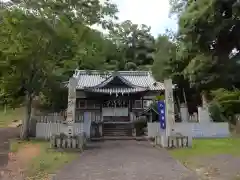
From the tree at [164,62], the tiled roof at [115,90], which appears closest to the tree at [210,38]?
the tiled roof at [115,90]

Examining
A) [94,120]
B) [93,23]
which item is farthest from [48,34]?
[94,120]

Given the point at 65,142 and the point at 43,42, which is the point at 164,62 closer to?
the point at 43,42

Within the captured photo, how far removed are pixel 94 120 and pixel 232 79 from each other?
40.3 feet

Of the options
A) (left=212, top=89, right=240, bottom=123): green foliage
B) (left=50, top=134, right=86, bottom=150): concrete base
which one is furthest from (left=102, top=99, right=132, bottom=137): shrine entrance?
(left=50, top=134, right=86, bottom=150): concrete base

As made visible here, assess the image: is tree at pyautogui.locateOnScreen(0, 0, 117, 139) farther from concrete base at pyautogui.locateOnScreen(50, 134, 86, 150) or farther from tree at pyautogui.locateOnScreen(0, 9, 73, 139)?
concrete base at pyautogui.locateOnScreen(50, 134, 86, 150)

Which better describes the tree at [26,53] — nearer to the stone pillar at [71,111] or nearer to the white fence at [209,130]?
the stone pillar at [71,111]

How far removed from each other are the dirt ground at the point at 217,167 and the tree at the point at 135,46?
40437mm

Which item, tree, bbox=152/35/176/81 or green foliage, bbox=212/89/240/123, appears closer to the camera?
green foliage, bbox=212/89/240/123

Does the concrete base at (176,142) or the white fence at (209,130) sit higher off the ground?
the white fence at (209,130)

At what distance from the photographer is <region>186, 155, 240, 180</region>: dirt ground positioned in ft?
28.8

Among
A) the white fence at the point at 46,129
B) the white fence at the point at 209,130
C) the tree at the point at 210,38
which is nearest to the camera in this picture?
the white fence at the point at 46,129

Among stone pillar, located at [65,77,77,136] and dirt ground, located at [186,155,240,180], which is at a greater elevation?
stone pillar, located at [65,77,77,136]

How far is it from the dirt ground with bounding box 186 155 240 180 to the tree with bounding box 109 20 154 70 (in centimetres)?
4044

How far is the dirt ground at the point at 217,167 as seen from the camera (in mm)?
8781
